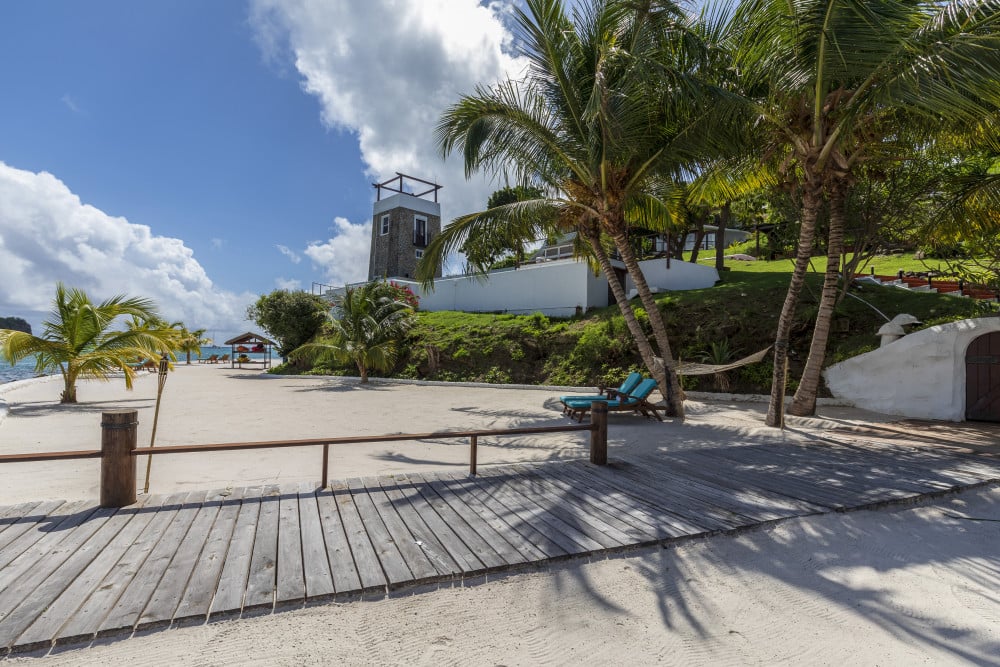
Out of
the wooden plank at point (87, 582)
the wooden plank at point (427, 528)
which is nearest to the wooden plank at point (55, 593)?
the wooden plank at point (87, 582)

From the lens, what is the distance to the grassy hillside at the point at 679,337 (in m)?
12.4

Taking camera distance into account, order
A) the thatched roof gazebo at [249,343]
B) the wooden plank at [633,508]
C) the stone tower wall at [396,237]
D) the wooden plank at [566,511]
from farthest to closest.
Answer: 1. the stone tower wall at [396,237]
2. the thatched roof gazebo at [249,343]
3. the wooden plank at [633,508]
4. the wooden plank at [566,511]

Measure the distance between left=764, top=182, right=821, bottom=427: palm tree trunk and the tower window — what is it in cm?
2994

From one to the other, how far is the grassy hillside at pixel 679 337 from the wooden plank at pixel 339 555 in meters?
10.8

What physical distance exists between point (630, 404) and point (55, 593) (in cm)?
818

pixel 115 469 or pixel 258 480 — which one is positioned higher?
pixel 115 469

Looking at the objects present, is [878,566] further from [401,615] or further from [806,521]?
[401,615]

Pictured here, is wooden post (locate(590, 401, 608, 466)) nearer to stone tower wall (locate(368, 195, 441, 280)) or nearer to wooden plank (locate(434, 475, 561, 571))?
wooden plank (locate(434, 475, 561, 571))

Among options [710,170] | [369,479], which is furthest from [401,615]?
[710,170]

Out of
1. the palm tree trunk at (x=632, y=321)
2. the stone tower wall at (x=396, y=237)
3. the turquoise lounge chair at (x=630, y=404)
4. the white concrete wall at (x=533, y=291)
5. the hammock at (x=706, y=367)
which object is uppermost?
the stone tower wall at (x=396, y=237)

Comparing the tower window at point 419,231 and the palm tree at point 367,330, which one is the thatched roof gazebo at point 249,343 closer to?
the tower window at point 419,231

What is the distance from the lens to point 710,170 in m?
9.63

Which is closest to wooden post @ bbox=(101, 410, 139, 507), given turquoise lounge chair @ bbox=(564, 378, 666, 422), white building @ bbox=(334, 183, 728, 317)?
turquoise lounge chair @ bbox=(564, 378, 666, 422)

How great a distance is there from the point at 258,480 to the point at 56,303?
10802mm
